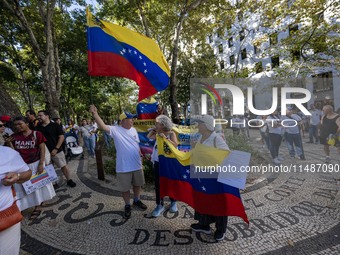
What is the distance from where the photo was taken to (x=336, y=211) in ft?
11.8

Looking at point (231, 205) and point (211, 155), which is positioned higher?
point (211, 155)

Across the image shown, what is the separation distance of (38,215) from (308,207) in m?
4.90

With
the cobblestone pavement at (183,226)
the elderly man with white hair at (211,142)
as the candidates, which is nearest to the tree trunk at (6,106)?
the cobblestone pavement at (183,226)

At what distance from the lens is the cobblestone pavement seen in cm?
284

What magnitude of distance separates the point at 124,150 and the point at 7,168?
1842mm

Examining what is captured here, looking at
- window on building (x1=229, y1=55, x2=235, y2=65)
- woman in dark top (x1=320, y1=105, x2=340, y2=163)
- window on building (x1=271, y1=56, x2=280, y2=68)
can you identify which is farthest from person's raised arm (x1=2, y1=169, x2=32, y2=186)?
window on building (x1=229, y1=55, x2=235, y2=65)

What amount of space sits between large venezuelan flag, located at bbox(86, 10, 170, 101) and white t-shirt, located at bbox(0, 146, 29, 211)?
1.95 m

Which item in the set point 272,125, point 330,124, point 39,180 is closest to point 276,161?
point 272,125

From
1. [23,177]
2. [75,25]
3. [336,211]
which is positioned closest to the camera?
[23,177]

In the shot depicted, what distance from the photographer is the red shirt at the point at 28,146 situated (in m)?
3.67

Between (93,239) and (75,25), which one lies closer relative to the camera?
(93,239)

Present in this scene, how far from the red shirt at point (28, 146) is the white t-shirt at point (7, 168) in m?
2.18

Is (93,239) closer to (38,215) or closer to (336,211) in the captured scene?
(38,215)

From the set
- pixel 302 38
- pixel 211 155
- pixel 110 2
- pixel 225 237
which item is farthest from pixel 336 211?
pixel 110 2
